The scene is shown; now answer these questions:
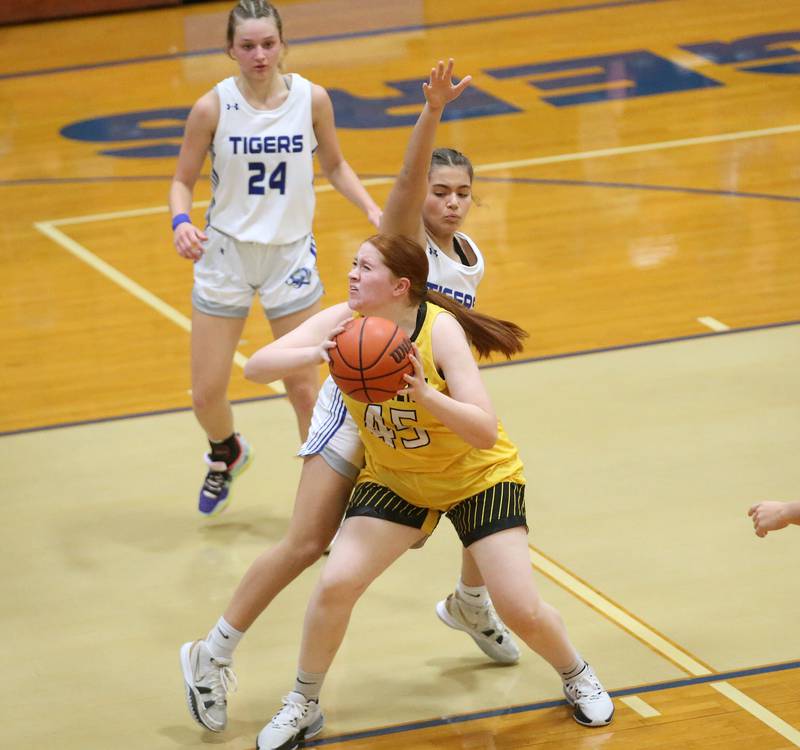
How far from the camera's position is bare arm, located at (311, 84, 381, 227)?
6383 millimetres

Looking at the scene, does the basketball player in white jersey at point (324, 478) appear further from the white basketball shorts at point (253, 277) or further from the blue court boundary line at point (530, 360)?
the blue court boundary line at point (530, 360)

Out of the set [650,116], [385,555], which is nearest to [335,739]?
[385,555]

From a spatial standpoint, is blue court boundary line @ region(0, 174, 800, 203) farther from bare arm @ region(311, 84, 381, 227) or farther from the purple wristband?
the purple wristband

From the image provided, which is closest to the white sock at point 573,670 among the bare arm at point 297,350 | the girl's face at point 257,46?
the bare arm at point 297,350

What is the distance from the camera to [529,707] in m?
5.10

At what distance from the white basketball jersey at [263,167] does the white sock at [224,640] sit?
190 cm

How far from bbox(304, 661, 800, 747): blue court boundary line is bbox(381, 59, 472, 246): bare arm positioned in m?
1.58

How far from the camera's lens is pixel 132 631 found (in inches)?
228

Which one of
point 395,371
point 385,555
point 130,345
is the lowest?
point 130,345

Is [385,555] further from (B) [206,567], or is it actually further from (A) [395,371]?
(B) [206,567]

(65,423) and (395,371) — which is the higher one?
(395,371)

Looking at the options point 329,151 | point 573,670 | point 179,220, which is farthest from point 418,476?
point 329,151

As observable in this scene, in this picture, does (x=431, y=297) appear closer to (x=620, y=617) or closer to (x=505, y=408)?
(x=620, y=617)

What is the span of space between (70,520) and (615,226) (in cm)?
505
